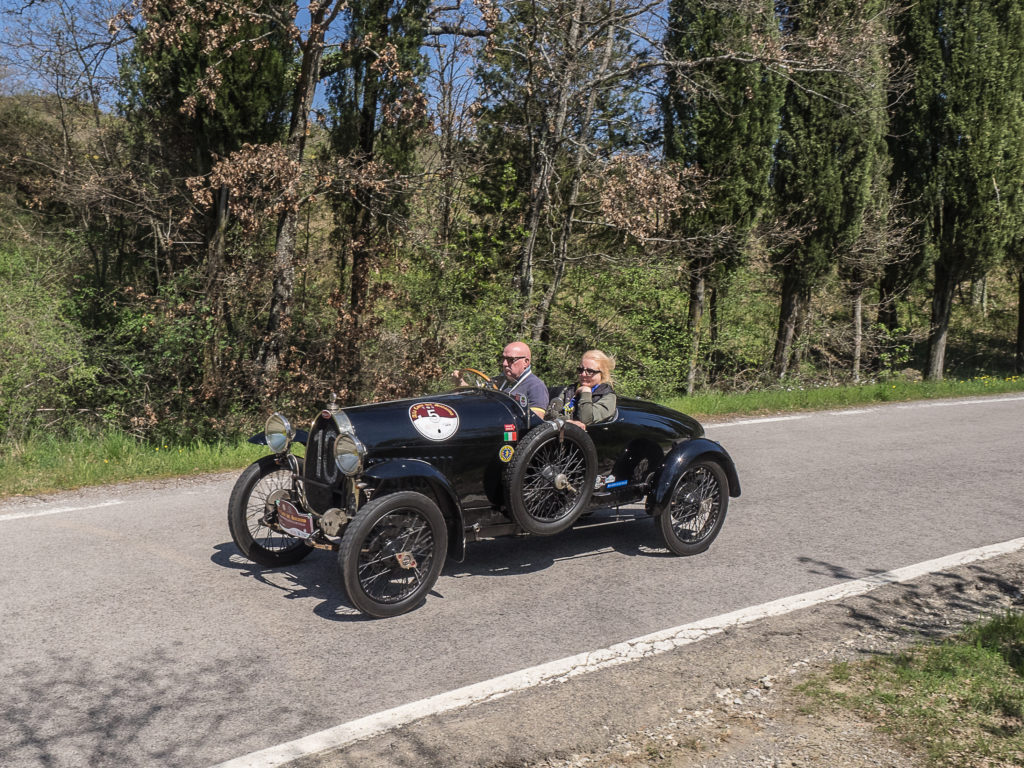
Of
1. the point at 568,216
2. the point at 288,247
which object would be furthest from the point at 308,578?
the point at 568,216

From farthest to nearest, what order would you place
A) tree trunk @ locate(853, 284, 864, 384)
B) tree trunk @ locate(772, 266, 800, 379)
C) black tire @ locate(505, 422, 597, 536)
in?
tree trunk @ locate(853, 284, 864, 384)
tree trunk @ locate(772, 266, 800, 379)
black tire @ locate(505, 422, 597, 536)

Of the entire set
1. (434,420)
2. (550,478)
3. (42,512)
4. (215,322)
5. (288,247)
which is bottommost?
(42,512)

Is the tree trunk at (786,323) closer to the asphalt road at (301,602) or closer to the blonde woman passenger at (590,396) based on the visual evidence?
the asphalt road at (301,602)

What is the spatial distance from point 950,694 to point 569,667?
1866mm

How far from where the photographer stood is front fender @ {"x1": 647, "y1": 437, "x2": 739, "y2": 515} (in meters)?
6.59

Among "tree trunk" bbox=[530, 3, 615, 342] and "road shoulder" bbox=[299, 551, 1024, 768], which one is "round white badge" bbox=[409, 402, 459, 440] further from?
"tree trunk" bbox=[530, 3, 615, 342]

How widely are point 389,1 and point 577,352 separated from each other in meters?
6.77

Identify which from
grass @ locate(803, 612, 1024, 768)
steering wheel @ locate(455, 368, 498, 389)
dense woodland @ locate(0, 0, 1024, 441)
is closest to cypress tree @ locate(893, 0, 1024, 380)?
dense woodland @ locate(0, 0, 1024, 441)

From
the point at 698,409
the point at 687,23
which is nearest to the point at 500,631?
the point at 698,409

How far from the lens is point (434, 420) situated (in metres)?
5.90

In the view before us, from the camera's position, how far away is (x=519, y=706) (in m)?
4.24

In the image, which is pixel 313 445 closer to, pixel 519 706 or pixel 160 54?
pixel 519 706

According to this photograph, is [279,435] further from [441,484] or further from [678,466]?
[678,466]

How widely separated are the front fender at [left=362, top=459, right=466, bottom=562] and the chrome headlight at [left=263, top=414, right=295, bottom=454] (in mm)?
863
